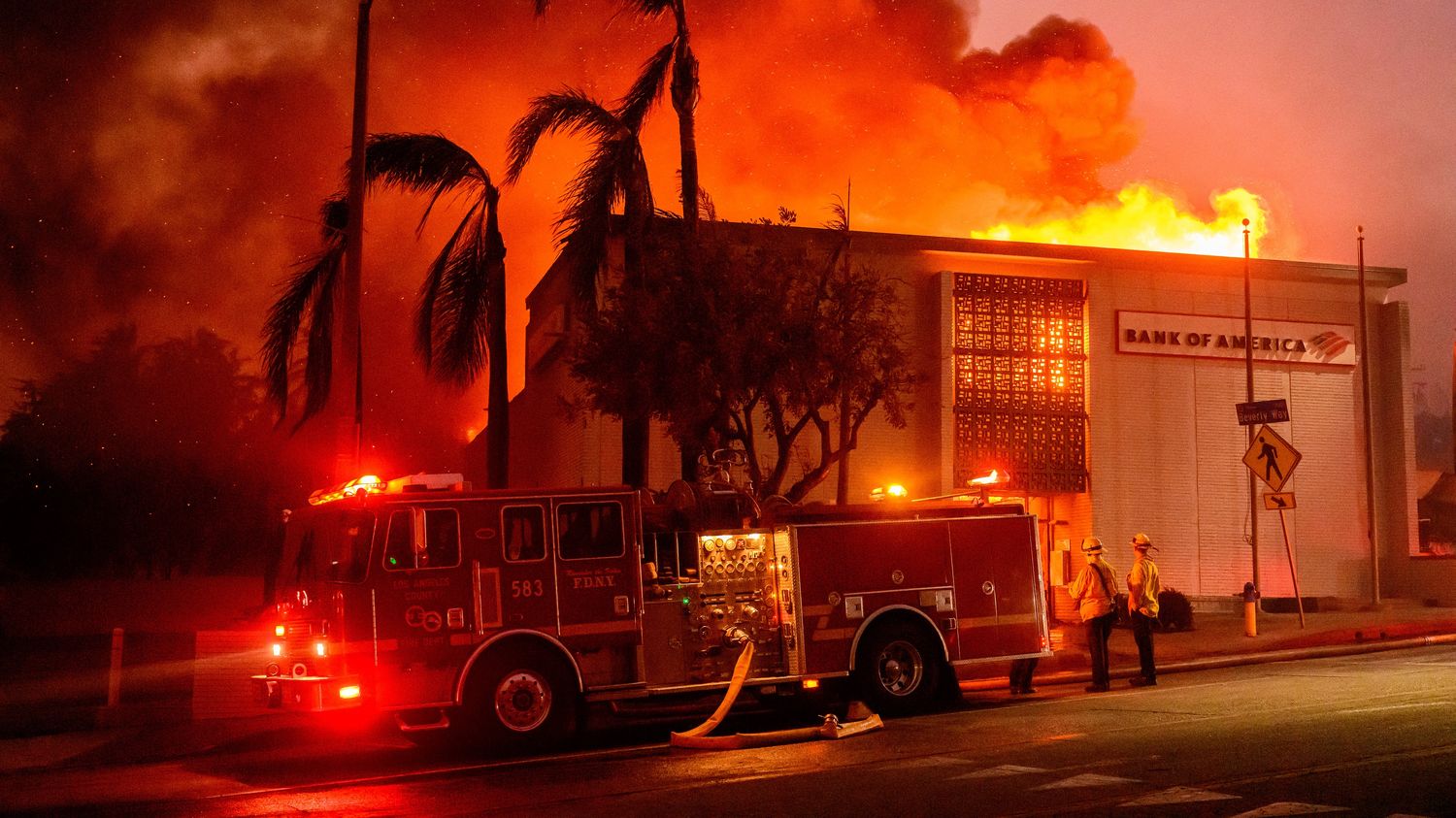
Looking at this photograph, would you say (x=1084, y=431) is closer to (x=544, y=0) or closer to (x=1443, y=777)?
Answer: (x=544, y=0)

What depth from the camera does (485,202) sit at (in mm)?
21109

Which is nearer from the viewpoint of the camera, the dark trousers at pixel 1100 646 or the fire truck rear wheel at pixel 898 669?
the fire truck rear wheel at pixel 898 669

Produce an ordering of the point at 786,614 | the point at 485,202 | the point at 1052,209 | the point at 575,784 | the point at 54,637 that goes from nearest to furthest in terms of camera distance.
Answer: the point at 575,784
the point at 786,614
the point at 485,202
the point at 1052,209
the point at 54,637

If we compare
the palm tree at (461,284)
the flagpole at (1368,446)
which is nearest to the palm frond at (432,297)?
the palm tree at (461,284)

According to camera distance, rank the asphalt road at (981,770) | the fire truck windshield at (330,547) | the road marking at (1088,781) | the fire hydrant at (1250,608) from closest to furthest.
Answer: the asphalt road at (981,770) → the road marking at (1088,781) → the fire truck windshield at (330,547) → the fire hydrant at (1250,608)

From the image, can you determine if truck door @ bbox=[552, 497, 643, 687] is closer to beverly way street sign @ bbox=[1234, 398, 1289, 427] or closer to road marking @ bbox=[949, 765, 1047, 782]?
road marking @ bbox=[949, 765, 1047, 782]

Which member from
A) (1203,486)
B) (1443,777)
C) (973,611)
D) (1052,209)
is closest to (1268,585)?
(1203,486)

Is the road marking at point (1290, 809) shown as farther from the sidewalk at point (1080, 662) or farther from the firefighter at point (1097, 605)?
the firefighter at point (1097, 605)

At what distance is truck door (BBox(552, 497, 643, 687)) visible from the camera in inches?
491

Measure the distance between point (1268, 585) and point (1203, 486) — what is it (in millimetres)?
2326

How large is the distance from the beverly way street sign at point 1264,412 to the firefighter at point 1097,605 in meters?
6.75

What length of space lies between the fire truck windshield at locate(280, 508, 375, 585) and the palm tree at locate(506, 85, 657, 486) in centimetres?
716

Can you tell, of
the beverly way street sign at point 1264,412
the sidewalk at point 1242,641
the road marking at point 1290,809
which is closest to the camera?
the road marking at point 1290,809

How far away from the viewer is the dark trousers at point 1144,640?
15.1 m
